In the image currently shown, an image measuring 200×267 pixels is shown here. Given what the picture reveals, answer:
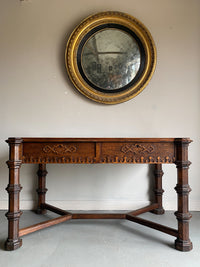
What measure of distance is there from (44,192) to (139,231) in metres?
1.13

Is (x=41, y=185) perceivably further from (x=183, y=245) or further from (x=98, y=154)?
(x=183, y=245)

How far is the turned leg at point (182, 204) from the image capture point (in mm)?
1537

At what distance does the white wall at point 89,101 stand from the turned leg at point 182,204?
0.84m

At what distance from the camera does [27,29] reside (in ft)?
8.18

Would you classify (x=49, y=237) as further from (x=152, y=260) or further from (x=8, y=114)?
(x=8, y=114)

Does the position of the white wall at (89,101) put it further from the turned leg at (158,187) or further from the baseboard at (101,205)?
the turned leg at (158,187)

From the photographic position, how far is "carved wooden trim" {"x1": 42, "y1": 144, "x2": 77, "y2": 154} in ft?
5.57

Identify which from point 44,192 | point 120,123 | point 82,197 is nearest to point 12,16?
point 120,123

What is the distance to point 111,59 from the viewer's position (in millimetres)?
2402

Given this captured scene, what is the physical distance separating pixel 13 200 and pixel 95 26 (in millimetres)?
2021

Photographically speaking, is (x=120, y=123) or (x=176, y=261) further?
(x=120, y=123)

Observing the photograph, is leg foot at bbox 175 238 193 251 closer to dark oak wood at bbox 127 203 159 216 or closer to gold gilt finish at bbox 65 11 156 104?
dark oak wood at bbox 127 203 159 216

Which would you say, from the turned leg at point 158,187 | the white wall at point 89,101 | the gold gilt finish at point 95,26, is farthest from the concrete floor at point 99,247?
the gold gilt finish at point 95,26

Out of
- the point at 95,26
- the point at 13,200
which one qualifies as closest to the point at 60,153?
the point at 13,200
